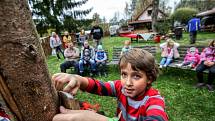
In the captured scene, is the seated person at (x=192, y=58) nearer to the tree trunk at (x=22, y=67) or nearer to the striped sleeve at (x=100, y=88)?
the striped sleeve at (x=100, y=88)

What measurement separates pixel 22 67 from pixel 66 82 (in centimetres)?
39

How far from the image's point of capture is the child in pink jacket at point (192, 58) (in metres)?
7.16

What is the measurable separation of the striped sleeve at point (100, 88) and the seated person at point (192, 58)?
19.7 ft

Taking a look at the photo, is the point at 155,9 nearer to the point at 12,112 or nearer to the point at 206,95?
the point at 206,95

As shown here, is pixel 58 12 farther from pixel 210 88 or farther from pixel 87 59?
pixel 210 88

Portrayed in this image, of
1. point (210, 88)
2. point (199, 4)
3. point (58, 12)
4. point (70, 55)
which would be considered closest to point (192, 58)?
point (210, 88)

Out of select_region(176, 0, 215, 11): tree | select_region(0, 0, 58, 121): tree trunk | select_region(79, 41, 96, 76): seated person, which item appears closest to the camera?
select_region(0, 0, 58, 121): tree trunk

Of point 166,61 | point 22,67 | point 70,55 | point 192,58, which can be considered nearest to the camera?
point 22,67

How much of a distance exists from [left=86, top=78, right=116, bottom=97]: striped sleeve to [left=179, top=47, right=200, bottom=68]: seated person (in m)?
5.99

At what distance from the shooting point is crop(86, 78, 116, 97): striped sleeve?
1.54 m

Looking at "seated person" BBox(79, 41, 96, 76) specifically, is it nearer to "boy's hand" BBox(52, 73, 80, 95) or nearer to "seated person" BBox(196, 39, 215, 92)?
"seated person" BBox(196, 39, 215, 92)

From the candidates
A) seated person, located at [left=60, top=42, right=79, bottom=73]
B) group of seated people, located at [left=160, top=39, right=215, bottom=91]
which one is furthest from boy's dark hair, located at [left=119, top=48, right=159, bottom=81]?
seated person, located at [left=60, top=42, right=79, bottom=73]

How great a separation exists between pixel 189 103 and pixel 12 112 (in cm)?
531

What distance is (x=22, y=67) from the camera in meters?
0.88
